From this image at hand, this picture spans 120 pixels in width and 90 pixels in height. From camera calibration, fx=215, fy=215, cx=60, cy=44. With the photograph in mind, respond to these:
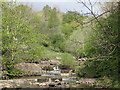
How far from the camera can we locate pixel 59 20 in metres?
53.8

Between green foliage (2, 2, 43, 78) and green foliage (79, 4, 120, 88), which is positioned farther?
green foliage (2, 2, 43, 78)

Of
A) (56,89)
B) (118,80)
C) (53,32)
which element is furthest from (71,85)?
(53,32)

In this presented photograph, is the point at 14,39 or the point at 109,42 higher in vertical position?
the point at 14,39

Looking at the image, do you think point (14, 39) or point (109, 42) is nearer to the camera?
point (109, 42)

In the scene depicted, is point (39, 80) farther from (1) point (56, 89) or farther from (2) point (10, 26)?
(2) point (10, 26)

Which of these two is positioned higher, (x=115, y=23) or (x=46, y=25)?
(x=46, y=25)

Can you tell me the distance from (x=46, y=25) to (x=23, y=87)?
115 ft

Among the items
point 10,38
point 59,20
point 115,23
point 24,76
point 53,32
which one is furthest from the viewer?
point 59,20

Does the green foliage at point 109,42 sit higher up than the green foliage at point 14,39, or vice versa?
→ the green foliage at point 14,39

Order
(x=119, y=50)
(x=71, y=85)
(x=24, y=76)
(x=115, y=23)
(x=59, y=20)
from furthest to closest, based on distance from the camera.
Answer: (x=59, y=20)
(x=24, y=76)
(x=71, y=85)
(x=115, y=23)
(x=119, y=50)

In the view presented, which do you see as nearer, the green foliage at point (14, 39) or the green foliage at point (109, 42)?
the green foliage at point (109, 42)

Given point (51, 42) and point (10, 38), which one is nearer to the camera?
point (10, 38)

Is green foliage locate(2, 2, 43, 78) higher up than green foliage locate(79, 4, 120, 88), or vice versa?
green foliage locate(2, 2, 43, 78)

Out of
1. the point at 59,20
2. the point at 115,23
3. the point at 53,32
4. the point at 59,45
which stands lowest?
the point at 115,23
